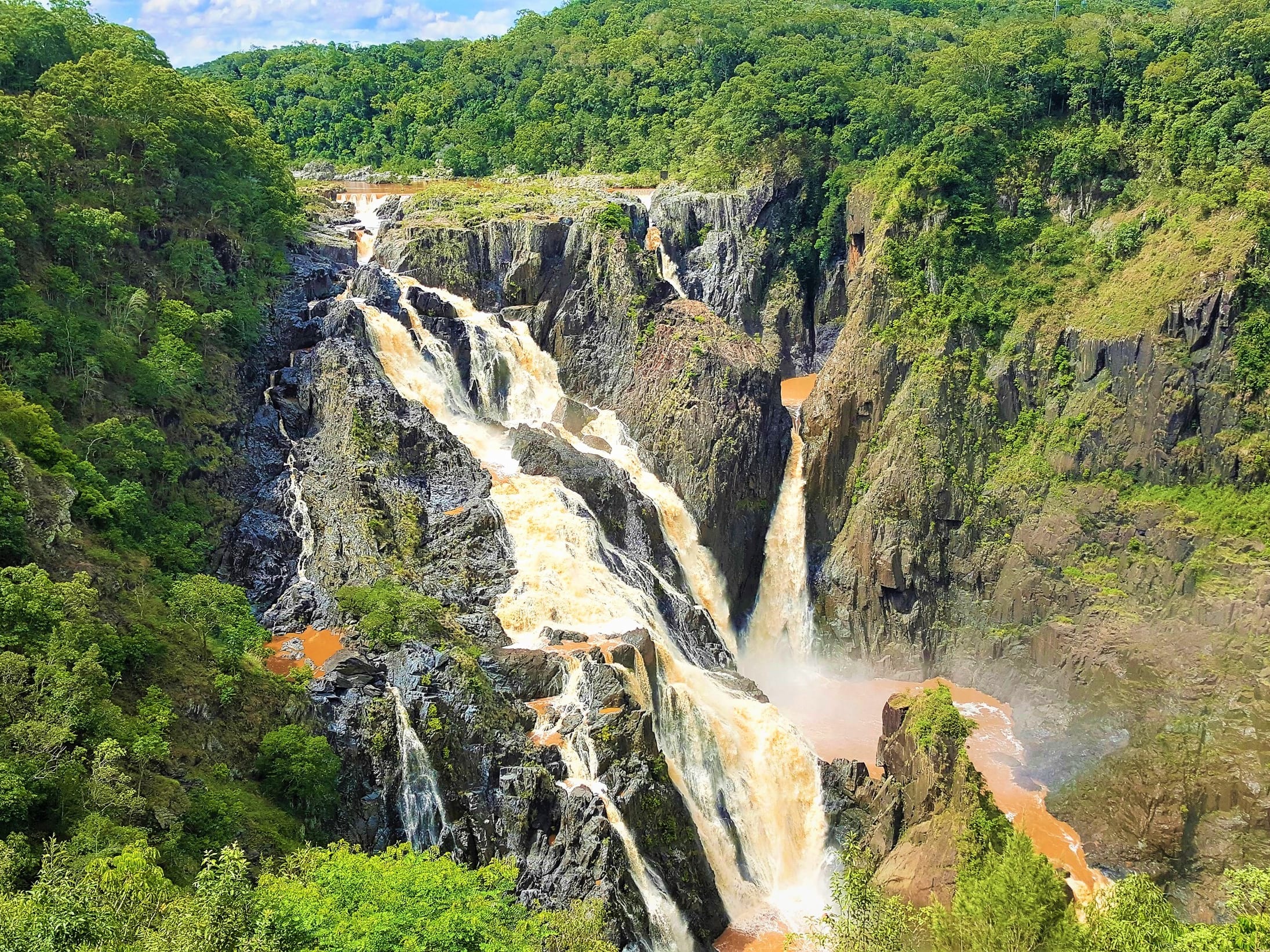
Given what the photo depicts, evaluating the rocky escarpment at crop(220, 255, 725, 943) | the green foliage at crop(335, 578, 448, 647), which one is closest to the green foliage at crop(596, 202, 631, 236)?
the rocky escarpment at crop(220, 255, 725, 943)

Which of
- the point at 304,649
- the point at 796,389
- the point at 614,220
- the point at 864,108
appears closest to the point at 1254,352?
the point at 796,389

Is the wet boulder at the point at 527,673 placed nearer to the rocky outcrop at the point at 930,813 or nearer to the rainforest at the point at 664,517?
the rainforest at the point at 664,517

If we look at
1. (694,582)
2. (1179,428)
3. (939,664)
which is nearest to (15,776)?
(694,582)

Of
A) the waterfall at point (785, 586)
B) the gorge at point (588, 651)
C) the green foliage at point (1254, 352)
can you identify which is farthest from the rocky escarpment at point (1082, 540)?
the gorge at point (588, 651)

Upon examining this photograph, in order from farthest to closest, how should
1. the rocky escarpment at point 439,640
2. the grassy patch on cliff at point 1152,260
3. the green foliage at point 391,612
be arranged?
1. the grassy patch on cliff at point 1152,260
2. the green foliage at point 391,612
3. the rocky escarpment at point 439,640

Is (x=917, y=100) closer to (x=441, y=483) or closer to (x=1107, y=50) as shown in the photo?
(x=1107, y=50)
